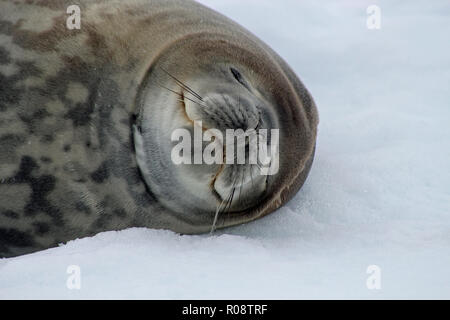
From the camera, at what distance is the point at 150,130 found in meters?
2.76

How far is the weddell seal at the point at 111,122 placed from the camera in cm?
271

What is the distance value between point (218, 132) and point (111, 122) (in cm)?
45

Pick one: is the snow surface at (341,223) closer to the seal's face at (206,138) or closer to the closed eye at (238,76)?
the seal's face at (206,138)

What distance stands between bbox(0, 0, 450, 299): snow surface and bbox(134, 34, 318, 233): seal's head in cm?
16

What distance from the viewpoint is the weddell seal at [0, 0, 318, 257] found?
2709mm

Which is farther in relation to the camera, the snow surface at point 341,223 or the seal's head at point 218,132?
the seal's head at point 218,132

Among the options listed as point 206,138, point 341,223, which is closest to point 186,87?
point 206,138

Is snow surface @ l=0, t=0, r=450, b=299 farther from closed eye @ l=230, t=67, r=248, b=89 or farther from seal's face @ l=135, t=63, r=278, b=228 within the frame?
closed eye @ l=230, t=67, r=248, b=89

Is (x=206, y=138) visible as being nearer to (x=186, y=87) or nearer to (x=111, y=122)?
(x=186, y=87)

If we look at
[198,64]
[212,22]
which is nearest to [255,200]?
[198,64]

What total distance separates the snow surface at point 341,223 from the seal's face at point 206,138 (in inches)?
7.4

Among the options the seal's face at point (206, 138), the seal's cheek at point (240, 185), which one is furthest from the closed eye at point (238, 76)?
the seal's cheek at point (240, 185)

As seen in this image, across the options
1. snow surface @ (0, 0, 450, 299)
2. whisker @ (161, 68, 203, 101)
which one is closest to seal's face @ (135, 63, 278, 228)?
whisker @ (161, 68, 203, 101)

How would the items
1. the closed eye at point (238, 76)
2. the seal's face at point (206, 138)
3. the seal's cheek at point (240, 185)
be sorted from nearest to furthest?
1. the seal's face at point (206, 138)
2. the seal's cheek at point (240, 185)
3. the closed eye at point (238, 76)
